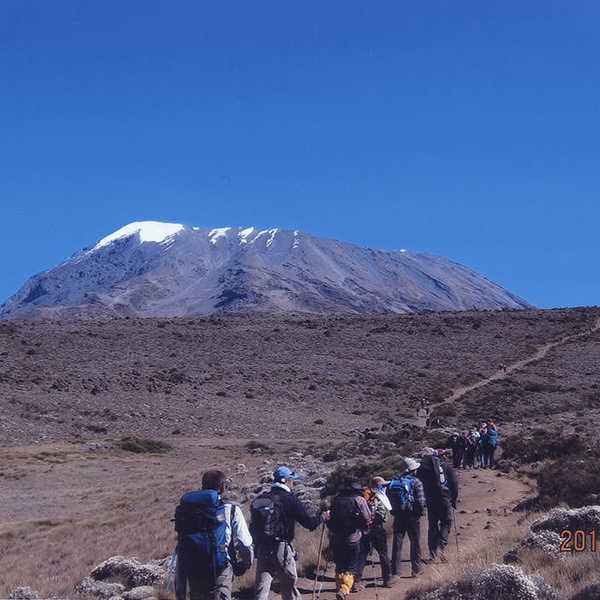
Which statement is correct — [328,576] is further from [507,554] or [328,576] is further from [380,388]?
[380,388]

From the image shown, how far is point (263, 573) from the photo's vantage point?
24.7 ft

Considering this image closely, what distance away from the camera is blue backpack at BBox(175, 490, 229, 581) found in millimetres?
6484

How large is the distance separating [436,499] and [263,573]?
3797mm

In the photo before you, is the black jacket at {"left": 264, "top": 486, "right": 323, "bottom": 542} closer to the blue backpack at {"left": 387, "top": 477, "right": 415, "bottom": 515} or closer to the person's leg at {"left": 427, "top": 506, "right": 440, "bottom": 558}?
the blue backpack at {"left": 387, "top": 477, "right": 415, "bottom": 515}

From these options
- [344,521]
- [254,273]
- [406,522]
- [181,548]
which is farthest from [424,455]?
[254,273]

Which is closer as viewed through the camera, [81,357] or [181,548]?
[181,548]

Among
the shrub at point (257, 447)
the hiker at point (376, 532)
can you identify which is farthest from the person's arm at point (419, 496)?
the shrub at point (257, 447)

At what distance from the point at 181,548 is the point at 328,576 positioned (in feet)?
14.7

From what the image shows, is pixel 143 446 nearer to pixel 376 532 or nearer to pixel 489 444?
pixel 489 444

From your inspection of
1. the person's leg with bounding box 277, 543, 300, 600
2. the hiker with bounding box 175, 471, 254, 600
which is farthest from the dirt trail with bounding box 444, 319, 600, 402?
the hiker with bounding box 175, 471, 254, 600

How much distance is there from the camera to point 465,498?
1596 centimetres

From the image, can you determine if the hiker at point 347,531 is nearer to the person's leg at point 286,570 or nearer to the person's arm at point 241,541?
the person's leg at point 286,570
